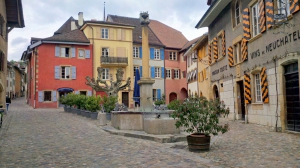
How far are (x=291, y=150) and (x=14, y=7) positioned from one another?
21.4m

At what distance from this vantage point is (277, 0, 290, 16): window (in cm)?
1084

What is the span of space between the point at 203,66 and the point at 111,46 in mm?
14210

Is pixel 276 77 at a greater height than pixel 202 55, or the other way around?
pixel 202 55

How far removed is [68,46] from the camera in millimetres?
34344

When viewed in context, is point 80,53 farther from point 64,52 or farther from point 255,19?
point 255,19

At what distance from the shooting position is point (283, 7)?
1135cm

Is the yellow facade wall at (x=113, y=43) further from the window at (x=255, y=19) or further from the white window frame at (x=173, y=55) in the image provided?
the window at (x=255, y=19)

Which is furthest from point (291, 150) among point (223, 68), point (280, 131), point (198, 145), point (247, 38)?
point (223, 68)

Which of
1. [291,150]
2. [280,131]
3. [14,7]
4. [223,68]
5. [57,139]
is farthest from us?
[14,7]

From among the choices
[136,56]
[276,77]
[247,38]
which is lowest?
[276,77]

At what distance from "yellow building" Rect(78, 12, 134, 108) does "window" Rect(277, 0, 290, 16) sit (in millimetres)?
25735

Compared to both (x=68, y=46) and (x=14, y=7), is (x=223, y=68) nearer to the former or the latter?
(x=14, y=7)

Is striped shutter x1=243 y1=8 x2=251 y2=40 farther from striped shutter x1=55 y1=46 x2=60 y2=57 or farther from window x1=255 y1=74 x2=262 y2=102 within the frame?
striped shutter x1=55 y1=46 x2=60 y2=57

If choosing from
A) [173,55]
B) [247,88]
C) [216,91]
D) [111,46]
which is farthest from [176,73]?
[247,88]
